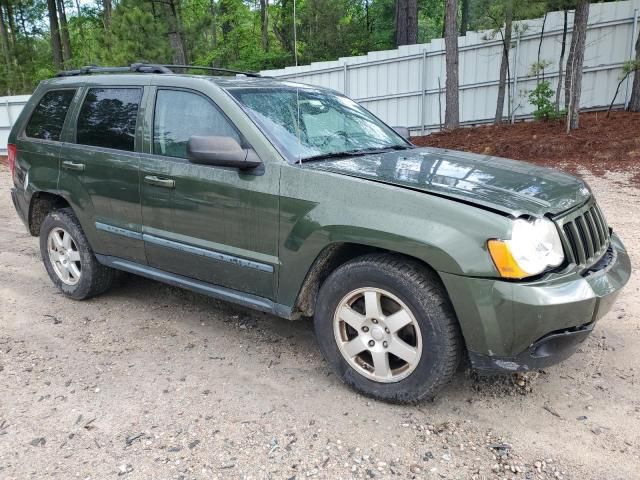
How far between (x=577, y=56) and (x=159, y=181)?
884 centimetres

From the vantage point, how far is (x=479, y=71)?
13.5m

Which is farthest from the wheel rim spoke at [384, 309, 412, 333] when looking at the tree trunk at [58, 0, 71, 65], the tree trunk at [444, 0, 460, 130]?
the tree trunk at [58, 0, 71, 65]

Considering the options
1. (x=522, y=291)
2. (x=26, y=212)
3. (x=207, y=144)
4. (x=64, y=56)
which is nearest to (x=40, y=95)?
(x=26, y=212)

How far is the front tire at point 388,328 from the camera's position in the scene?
2652mm

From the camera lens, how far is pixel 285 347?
3.67 meters

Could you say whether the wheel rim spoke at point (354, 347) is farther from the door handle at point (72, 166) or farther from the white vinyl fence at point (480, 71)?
the white vinyl fence at point (480, 71)

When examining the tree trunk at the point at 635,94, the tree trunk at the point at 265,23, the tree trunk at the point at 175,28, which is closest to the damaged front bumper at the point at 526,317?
the tree trunk at the point at 635,94

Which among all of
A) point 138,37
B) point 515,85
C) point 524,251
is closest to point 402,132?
point 524,251

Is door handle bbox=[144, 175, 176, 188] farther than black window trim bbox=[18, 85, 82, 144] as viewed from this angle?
No

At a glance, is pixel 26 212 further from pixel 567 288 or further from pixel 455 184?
pixel 567 288

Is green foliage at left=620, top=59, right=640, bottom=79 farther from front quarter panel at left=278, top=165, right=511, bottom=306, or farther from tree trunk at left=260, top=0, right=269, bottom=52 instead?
tree trunk at left=260, top=0, right=269, bottom=52

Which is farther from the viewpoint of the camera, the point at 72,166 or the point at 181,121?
the point at 72,166

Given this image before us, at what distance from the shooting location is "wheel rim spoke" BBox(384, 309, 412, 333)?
2736 mm

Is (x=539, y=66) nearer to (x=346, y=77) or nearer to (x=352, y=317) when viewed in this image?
(x=346, y=77)
